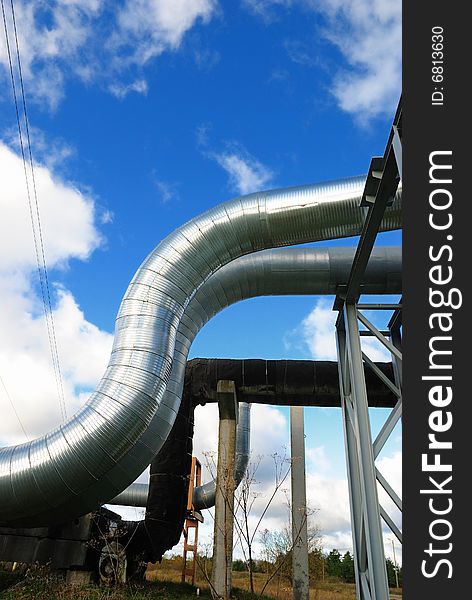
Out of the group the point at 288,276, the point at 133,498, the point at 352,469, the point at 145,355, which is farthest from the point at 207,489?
the point at 145,355

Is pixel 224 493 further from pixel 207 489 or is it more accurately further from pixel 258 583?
pixel 258 583

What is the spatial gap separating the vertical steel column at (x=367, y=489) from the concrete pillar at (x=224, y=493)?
3105 millimetres

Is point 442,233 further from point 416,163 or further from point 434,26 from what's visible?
point 434,26

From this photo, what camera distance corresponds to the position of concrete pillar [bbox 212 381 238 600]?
9.50 meters

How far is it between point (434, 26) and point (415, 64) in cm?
28

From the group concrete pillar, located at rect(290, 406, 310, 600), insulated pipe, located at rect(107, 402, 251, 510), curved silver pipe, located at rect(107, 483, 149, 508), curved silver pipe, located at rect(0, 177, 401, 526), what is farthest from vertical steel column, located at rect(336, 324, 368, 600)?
curved silver pipe, located at rect(107, 483, 149, 508)

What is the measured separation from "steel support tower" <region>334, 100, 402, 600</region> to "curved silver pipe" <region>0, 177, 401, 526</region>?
3.22 ft

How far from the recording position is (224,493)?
993cm

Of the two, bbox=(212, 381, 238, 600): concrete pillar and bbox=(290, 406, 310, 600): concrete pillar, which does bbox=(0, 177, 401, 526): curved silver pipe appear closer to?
bbox=(212, 381, 238, 600): concrete pillar

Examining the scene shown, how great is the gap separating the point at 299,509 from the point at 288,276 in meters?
5.35

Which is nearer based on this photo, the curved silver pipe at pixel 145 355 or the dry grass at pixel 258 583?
the curved silver pipe at pixel 145 355

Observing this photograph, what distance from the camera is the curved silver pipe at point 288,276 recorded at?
9.13 meters

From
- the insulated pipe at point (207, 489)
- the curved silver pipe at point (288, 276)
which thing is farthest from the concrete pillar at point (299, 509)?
the curved silver pipe at point (288, 276)

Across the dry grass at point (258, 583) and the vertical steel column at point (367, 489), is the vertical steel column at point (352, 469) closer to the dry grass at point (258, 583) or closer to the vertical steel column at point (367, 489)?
the vertical steel column at point (367, 489)
